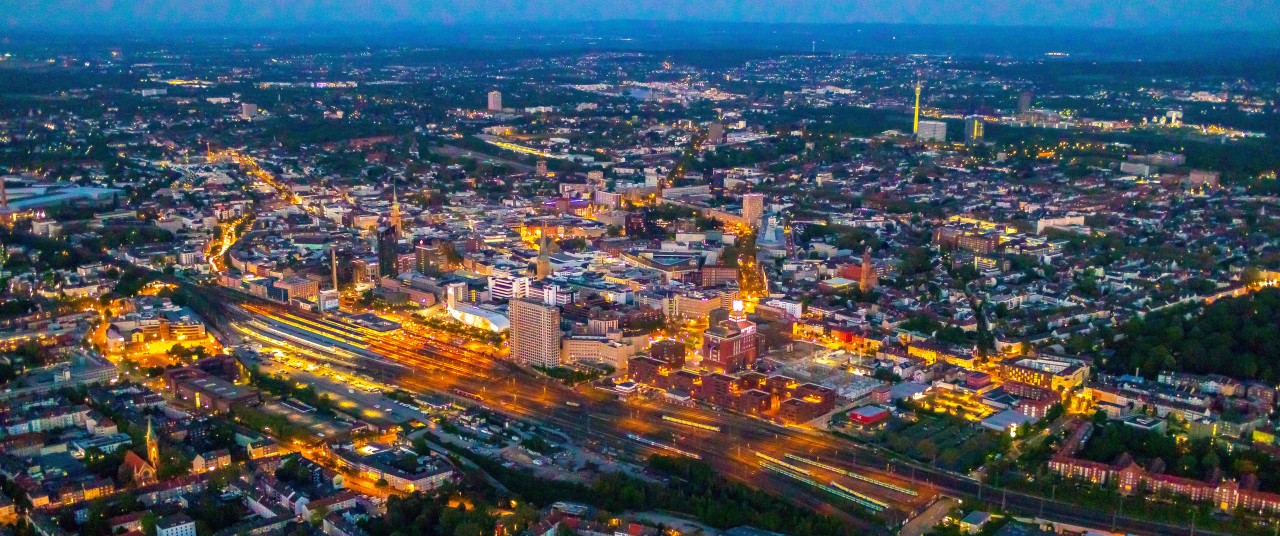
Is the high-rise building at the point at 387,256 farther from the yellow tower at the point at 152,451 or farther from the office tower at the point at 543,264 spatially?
the yellow tower at the point at 152,451

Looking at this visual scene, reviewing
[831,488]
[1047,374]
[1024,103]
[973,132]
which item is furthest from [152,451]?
[1024,103]

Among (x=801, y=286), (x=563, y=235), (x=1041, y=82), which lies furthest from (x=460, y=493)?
(x=1041, y=82)

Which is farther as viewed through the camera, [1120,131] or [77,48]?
[77,48]

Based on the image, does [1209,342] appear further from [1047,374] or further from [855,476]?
[855,476]

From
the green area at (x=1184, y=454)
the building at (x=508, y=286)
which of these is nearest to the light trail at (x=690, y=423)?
the green area at (x=1184, y=454)

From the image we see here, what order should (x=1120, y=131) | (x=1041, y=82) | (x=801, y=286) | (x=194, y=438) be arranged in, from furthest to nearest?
(x=1041, y=82)
(x=1120, y=131)
(x=801, y=286)
(x=194, y=438)

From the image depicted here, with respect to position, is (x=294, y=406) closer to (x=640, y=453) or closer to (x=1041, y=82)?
(x=640, y=453)

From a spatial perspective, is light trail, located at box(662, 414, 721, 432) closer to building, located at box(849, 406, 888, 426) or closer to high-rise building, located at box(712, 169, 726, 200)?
building, located at box(849, 406, 888, 426)
